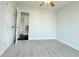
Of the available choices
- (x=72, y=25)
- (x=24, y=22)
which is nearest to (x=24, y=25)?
(x=24, y=22)

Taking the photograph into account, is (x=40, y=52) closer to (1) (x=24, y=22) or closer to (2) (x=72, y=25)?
(2) (x=72, y=25)

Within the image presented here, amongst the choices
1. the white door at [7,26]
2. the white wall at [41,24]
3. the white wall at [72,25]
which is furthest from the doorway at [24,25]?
the white wall at [72,25]

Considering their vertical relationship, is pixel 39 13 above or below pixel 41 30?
above

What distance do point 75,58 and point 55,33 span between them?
216 inches

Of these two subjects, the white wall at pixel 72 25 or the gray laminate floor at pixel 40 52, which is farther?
the white wall at pixel 72 25

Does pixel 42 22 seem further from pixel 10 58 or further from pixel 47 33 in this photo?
pixel 10 58

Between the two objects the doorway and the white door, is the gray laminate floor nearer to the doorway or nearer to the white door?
the white door

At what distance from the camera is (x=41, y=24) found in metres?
9.09

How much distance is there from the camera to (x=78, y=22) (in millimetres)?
5398

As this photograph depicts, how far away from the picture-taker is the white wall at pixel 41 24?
8922mm

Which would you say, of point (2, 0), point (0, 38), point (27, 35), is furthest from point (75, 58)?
point (27, 35)

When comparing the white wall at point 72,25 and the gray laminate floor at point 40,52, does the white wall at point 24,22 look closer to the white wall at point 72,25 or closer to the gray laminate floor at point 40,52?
the white wall at point 72,25

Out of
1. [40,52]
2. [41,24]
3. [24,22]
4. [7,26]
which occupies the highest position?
[24,22]

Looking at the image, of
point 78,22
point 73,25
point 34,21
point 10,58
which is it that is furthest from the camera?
point 34,21
